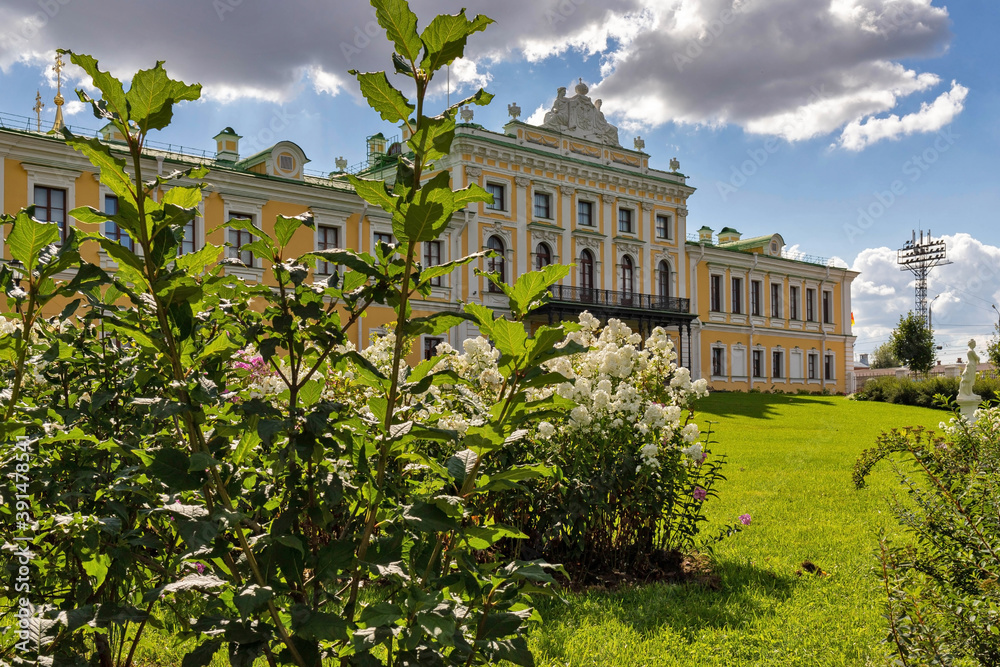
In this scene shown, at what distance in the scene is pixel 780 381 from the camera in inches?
1346

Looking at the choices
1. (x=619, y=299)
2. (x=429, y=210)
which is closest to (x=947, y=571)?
(x=429, y=210)

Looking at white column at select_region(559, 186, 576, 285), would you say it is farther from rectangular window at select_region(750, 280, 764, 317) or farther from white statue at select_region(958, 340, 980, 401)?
white statue at select_region(958, 340, 980, 401)

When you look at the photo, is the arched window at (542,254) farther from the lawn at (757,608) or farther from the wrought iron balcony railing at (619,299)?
the lawn at (757,608)

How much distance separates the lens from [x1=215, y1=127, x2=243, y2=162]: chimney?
846 inches

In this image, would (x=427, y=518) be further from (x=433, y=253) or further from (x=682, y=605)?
(x=433, y=253)

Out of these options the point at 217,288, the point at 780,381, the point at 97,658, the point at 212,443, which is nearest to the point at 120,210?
the point at 217,288

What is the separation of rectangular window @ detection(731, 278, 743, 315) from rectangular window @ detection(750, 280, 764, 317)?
0.69 meters

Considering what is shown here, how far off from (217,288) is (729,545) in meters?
4.93

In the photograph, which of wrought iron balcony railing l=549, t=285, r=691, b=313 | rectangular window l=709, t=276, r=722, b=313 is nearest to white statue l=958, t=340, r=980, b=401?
wrought iron balcony railing l=549, t=285, r=691, b=313

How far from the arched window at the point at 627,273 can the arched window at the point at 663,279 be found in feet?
4.80

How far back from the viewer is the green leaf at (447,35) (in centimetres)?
125

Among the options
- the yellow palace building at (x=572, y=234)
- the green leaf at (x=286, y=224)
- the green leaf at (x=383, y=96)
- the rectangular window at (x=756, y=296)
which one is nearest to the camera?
the green leaf at (x=383, y=96)

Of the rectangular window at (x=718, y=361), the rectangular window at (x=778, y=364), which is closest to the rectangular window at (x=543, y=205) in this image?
the rectangular window at (x=718, y=361)

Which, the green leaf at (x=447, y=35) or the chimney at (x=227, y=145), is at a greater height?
the chimney at (x=227, y=145)
